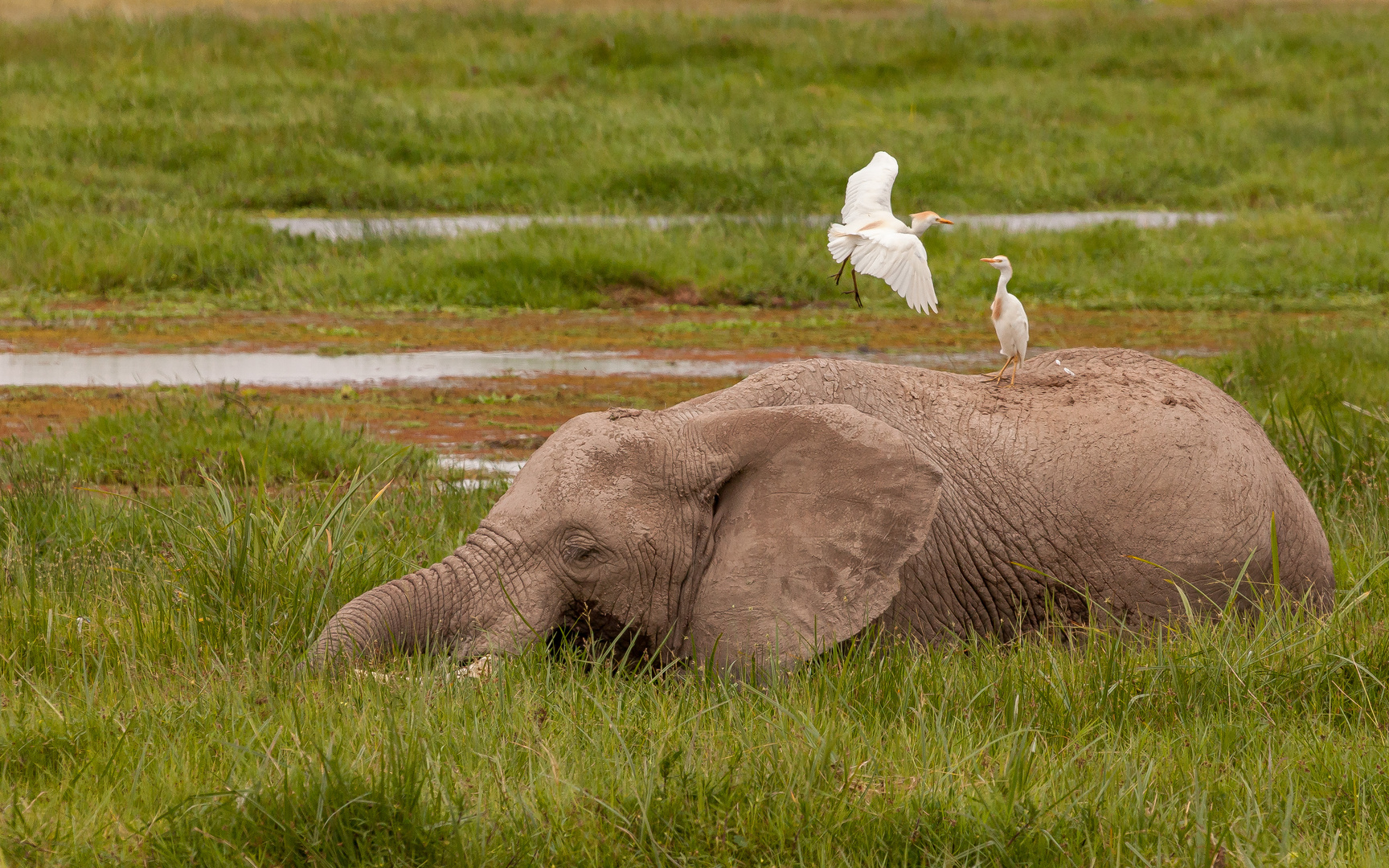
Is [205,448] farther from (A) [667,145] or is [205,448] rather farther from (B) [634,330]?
(A) [667,145]

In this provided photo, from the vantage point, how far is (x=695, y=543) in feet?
14.5

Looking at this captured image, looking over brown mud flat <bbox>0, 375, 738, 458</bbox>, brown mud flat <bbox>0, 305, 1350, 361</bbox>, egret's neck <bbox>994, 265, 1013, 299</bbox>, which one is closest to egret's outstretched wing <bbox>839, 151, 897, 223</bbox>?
egret's neck <bbox>994, 265, 1013, 299</bbox>

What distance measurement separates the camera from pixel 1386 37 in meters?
31.2

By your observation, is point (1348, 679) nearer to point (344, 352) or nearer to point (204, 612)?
point (204, 612)

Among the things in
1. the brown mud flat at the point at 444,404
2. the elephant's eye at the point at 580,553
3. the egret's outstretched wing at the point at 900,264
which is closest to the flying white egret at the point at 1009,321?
the egret's outstretched wing at the point at 900,264

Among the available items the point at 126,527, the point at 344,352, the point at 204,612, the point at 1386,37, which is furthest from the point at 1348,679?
the point at 1386,37

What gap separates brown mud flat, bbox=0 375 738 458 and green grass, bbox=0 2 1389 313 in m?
3.88

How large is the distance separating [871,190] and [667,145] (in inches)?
694

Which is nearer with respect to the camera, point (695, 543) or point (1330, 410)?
point (695, 543)

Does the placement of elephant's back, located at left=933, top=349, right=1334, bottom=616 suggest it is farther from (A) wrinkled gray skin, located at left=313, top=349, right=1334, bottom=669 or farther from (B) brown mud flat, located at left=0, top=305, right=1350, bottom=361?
(B) brown mud flat, located at left=0, top=305, right=1350, bottom=361

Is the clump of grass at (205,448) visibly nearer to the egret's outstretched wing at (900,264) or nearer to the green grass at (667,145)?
the egret's outstretched wing at (900,264)

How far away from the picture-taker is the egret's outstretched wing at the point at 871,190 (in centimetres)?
389

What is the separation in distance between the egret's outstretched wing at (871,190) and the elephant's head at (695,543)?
2.51ft

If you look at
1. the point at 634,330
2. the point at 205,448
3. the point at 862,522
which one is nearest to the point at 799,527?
the point at 862,522
